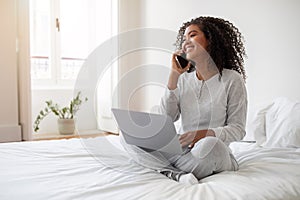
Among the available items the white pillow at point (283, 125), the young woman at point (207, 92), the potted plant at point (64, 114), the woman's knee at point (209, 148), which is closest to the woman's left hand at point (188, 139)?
the young woman at point (207, 92)

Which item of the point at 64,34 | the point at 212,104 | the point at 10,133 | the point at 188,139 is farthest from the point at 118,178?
the point at 64,34

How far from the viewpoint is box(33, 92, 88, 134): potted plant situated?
391cm

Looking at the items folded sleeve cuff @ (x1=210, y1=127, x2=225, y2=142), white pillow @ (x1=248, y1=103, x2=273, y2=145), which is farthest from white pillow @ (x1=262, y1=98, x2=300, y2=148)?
folded sleeve cuff @ (x1=210, y1=127, x2=225, y2=142)

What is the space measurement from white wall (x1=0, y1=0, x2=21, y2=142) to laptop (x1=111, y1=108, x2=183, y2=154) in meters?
2.42

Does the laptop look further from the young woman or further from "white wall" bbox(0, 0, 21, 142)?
"white wall" bbox(0, 0, 21, 142)

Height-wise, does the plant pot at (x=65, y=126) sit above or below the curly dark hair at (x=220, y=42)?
below

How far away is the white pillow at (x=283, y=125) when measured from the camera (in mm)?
1618

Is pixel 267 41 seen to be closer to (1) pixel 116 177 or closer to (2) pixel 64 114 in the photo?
(1) pixel 116 177

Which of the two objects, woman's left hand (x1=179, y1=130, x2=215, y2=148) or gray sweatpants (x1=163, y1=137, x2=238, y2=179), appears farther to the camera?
woman's left hand (x1=179, y1=130, x2=215, y2=148)

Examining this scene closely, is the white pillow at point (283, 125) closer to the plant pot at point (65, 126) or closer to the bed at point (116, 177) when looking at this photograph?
the bed at point (116, 177)

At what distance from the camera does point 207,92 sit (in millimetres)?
1430

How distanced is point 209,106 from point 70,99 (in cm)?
320

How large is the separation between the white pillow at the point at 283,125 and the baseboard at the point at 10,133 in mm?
2593

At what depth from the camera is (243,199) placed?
2.89 feet
